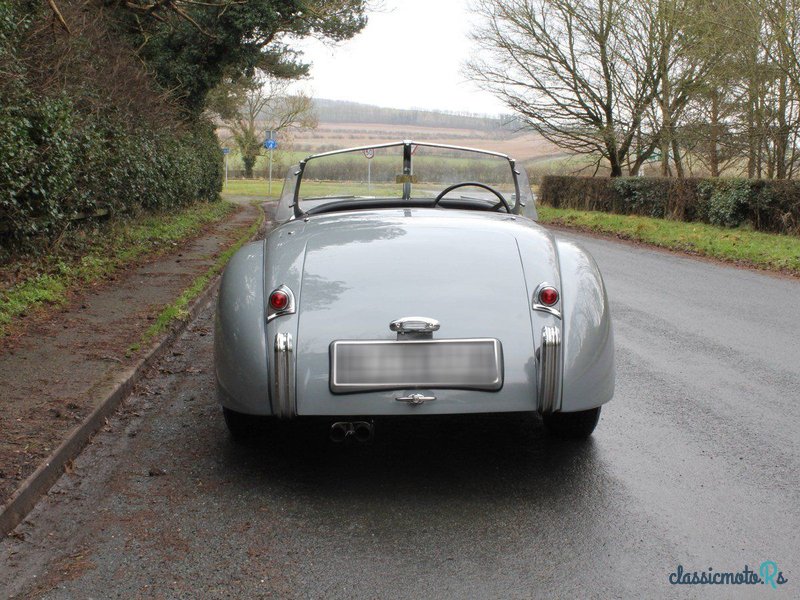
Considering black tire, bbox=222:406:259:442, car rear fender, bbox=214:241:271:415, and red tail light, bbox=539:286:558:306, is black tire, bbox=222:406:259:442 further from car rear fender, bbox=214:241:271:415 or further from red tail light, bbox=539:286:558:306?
red tail light, bbox=539:286:558:306

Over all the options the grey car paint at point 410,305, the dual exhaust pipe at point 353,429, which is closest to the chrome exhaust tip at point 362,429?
the dual exhaust pipe at point 353,429

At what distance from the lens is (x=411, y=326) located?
12.0ft

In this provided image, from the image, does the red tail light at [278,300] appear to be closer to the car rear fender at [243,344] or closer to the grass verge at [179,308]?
the car rear fender at [243,344]

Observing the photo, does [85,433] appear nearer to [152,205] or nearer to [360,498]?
[360,498]

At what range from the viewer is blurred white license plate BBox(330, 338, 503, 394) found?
3600mm

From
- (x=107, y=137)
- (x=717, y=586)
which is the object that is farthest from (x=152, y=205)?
(x=717, y=586)

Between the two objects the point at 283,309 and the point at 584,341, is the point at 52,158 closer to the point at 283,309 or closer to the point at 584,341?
the point at 283,309

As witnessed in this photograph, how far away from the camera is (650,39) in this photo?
2597 centimetres

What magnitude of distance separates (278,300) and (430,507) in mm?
1118

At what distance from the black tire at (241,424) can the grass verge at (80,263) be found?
317 cm

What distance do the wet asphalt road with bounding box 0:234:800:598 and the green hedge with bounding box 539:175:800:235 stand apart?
13634 mm

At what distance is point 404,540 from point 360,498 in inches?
18.7

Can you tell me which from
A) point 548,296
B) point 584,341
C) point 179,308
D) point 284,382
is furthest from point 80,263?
point 584,341

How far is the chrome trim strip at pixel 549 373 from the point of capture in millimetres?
3684
